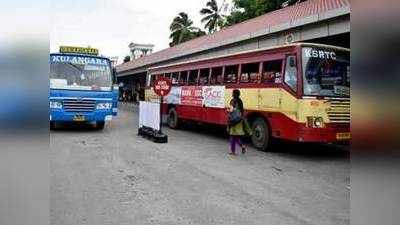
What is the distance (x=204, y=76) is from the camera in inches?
584

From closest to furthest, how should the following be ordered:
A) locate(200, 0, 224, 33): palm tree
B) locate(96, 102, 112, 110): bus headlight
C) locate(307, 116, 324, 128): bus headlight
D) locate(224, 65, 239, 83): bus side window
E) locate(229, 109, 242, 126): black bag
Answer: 1. locate(307, 116, 324, 128): bus headlight
2. locate(229, 109, 242, 126): black bag
3. locate(224, 65, 239, 83): bus side window
4. locate(96, 102, 112, 110): bus headlight
5. locate(200, 0, 224, 33): palm tree

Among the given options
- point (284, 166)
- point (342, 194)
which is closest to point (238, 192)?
point (342, 194)

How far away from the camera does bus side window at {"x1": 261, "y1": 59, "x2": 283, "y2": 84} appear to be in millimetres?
10734

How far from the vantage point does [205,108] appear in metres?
14.4

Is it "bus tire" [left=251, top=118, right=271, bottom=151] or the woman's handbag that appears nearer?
the woman's handbag

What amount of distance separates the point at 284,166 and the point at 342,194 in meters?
2.39

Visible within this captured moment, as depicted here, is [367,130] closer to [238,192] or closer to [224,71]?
[238,192]

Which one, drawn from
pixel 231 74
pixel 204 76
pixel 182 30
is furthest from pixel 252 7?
pixel 182 30

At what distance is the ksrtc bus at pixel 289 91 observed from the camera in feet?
32.4

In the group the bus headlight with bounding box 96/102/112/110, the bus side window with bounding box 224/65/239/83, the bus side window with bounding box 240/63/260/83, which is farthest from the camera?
the bus headlight with bounding box 96/102/112/110

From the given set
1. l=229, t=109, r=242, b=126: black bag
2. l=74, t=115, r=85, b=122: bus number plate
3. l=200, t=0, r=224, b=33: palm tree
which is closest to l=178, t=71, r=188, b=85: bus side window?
l=74, t=115, r=85, b=122: bus number plate

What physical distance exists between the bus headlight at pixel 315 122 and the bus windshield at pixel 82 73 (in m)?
7.42

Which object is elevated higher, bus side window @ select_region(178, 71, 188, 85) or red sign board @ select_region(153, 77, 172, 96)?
bus side window @ select_region(178, 71, 188, 85)

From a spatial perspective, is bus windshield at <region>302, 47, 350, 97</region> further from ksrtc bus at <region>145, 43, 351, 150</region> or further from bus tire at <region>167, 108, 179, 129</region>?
bus tire at <region>167, 108, 179, 129</region>
